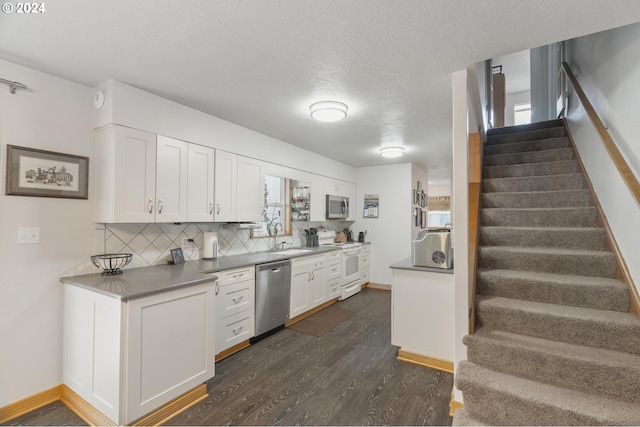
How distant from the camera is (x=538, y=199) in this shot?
2.90 metres

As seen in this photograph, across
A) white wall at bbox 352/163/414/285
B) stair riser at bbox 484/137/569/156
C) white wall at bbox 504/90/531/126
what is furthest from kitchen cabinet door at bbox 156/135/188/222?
white wall at bbox 504/90/531/126

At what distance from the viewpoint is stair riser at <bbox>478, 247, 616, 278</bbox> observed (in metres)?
2.16

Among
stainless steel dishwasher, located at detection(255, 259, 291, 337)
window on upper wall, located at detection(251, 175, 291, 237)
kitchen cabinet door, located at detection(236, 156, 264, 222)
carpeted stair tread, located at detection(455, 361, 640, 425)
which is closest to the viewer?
carpeted stair tread, located at detection(455, 361, 640, 425)

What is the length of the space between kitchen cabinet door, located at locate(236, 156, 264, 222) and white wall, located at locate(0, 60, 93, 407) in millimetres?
1362

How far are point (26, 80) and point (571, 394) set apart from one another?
400 cm

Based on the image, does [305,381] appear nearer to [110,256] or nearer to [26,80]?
[110,256]

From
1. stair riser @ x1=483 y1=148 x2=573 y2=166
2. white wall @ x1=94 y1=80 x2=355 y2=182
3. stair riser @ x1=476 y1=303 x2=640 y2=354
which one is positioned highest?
white wall @ x1=94 y1=80 x2=355 y2=182

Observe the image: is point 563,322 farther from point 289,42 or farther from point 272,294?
point 272,294

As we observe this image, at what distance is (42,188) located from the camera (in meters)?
2.14

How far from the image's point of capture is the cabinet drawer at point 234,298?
2.75m

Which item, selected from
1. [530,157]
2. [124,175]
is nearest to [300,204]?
[124,175]

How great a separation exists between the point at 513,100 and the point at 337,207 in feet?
17.3

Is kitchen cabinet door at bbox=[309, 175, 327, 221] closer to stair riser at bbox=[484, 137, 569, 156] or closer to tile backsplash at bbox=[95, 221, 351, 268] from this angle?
tile backsplash at bbox=[95, 221, 351, 268]

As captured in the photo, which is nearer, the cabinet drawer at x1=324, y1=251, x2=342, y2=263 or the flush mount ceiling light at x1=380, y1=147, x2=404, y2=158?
the flush mount ceiling light at x1=380, y1=147, x2=404, y2=158
